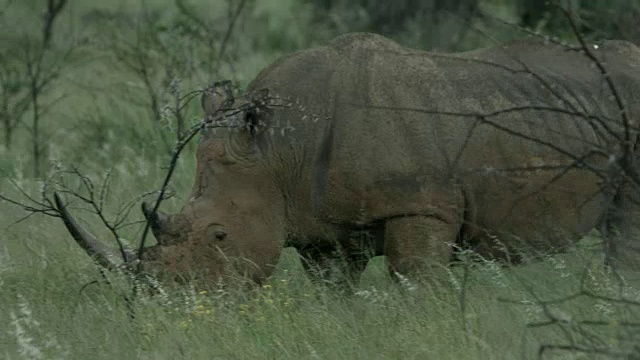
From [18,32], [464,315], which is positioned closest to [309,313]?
[464,315]

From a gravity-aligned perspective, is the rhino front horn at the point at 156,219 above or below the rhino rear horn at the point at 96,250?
above

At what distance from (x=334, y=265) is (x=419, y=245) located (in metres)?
0.51

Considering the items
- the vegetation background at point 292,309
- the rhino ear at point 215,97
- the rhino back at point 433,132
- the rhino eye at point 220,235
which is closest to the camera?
the vegetation background at point 292,309

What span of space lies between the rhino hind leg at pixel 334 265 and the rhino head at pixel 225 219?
244 millimetres

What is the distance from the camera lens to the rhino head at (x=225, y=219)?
7793 millimetres

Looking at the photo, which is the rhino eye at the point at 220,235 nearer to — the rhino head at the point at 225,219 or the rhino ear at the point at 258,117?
the rhino head at the point at 225,219

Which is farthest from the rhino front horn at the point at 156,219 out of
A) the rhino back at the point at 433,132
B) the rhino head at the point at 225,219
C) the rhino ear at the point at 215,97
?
the rhino back at the point at 433,132

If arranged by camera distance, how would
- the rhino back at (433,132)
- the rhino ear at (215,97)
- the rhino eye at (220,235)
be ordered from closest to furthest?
1. the rhino back at (433,132)
2. the rhino eye at (220,235)
3. the rhino ear at (215,97)

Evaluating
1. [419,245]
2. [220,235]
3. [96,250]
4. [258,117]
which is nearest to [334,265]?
[419,245]

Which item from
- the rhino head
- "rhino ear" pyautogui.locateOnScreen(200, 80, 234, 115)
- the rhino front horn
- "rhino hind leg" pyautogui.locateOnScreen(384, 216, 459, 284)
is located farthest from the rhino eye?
"rhino hind leg" pyautogui.locateOnScreen(384, 216, 459, 284)

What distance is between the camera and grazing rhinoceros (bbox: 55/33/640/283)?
7.74 meters

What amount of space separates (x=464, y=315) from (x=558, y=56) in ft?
6.87

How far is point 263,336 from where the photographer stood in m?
7.11

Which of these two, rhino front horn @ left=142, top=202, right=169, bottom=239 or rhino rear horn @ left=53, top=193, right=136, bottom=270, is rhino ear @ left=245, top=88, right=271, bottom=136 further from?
rhino rear horn @ left=53, top=193, right=136, bottom=270
